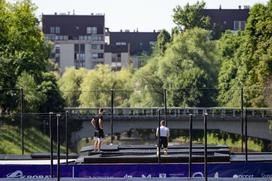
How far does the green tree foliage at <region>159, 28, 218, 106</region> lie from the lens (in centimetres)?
7879

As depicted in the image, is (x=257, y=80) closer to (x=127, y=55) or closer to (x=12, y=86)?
(x=12, y=86)

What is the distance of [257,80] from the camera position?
68.2m

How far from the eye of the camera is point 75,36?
162875 mm

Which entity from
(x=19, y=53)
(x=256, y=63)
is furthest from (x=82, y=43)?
(x=19, y=53)

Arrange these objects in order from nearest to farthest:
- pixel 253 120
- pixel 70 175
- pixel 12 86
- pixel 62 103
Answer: pixel 70 175, pixel 12 86, pixel 253 120, pixel 62 103

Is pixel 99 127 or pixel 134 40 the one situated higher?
pixel 134 40

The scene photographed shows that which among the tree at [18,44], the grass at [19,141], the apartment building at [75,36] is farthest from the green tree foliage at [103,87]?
the apartment building at [75,36]

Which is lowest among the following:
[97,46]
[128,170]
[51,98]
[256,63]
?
[128,170]

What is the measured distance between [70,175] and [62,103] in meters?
40.5

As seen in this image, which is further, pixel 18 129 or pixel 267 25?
pixel 267 25

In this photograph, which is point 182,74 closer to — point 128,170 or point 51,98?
point 51,98

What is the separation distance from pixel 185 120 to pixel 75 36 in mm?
97256

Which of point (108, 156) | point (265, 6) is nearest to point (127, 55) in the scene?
point (265, 6)

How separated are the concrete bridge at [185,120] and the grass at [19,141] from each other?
7549 millimetres
